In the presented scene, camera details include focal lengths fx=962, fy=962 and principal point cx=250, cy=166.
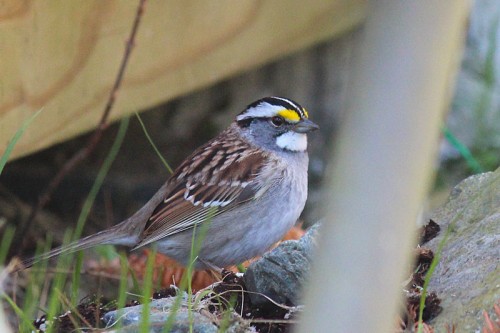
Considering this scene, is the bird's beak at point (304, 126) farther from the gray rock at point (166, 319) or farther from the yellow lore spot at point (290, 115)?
the gray rock at point (166, 319)

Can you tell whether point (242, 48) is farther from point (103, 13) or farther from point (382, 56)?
point (382, 56)

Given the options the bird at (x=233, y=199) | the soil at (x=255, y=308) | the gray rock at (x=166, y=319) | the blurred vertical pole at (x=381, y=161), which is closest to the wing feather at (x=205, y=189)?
the bird at (x=233, y=199)

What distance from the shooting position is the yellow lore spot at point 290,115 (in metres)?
4.32

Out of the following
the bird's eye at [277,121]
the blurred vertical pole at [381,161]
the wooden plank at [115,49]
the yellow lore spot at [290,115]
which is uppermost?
the blurred vertical pole at [381,161]

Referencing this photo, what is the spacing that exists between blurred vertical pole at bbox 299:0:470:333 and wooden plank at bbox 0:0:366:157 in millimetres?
2453

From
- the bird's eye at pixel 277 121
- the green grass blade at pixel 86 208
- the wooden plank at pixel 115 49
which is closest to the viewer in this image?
the green grass blade at pixel 86 208

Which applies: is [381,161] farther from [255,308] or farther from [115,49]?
[115,49]

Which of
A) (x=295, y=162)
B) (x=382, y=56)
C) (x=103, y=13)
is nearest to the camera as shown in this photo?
(x=382, y=56)

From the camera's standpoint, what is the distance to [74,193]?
5.63m

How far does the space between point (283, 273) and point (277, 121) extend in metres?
1.73

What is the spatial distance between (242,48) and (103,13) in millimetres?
926

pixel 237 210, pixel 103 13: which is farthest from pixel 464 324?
pixel 103 13

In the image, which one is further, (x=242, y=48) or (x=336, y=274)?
(x=242, y=48)

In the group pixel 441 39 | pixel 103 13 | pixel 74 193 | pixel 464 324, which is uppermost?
pixel 441 39
